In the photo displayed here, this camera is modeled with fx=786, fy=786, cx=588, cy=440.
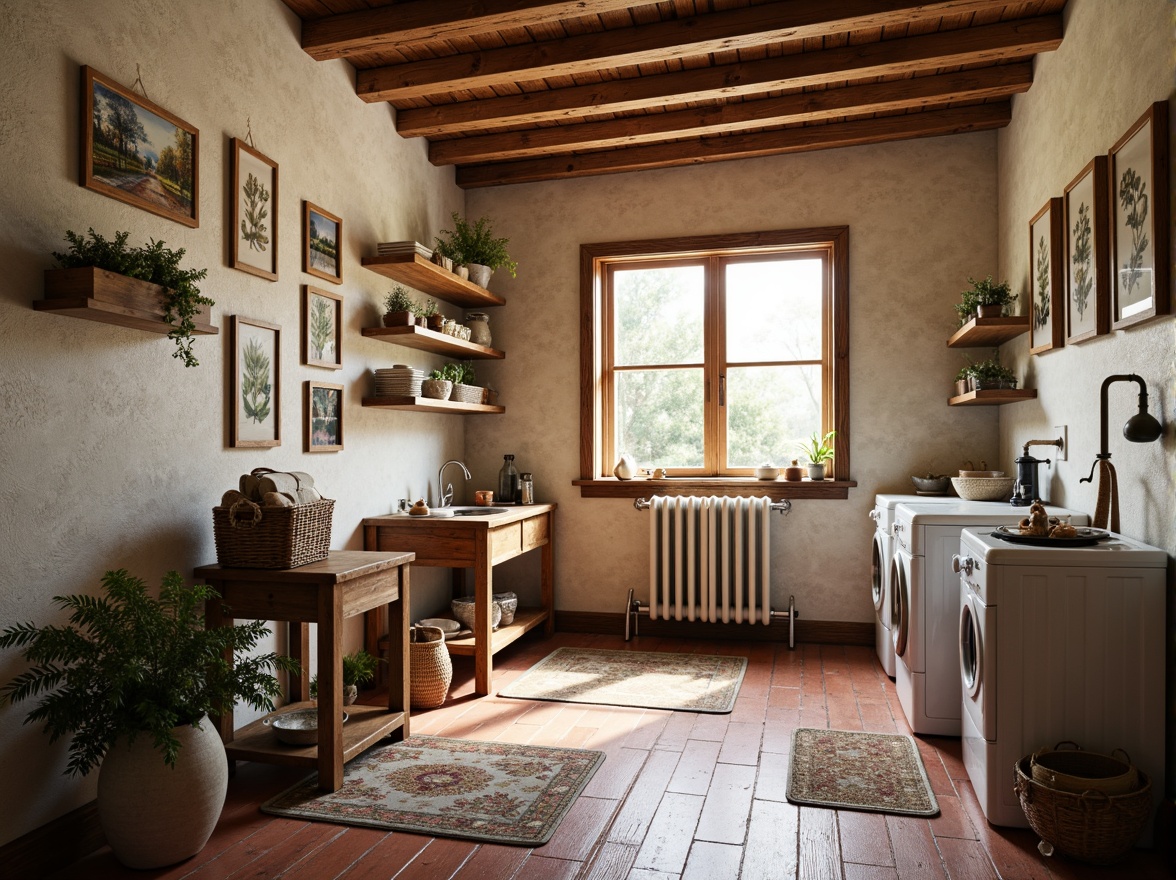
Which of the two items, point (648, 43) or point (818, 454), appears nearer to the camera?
point (648, 43)

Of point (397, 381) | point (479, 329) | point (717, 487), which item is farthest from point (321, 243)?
point (717, 487)

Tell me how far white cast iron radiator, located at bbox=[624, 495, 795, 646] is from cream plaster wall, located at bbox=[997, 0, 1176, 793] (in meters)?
1.39

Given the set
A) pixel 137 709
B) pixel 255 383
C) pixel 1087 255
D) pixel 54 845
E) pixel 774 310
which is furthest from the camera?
pixel 774 310

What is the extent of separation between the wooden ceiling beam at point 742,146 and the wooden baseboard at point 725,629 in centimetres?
272

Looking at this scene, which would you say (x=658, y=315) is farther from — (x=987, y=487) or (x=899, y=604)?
(x=899, y=604)

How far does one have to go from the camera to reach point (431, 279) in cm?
417

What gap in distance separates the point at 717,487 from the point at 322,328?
241cm

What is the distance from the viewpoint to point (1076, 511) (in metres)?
2.96

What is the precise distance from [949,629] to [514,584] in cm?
274

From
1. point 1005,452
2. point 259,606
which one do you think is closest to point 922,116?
point 1005,452

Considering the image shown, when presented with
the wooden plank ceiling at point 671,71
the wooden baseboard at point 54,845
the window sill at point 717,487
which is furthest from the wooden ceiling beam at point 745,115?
the wooden baseboard at point 54,845

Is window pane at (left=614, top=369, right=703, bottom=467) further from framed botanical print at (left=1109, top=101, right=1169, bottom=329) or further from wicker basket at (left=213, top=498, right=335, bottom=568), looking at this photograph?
wicker basket at (left=213, top=498, right=335, bottom=568)

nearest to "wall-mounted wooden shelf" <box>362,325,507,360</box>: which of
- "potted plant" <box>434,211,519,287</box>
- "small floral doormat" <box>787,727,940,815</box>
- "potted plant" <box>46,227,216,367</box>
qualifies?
"potted plant" <box>434,211,519,287</box>

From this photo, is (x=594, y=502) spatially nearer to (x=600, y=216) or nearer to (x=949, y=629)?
(x=600, y=216)
